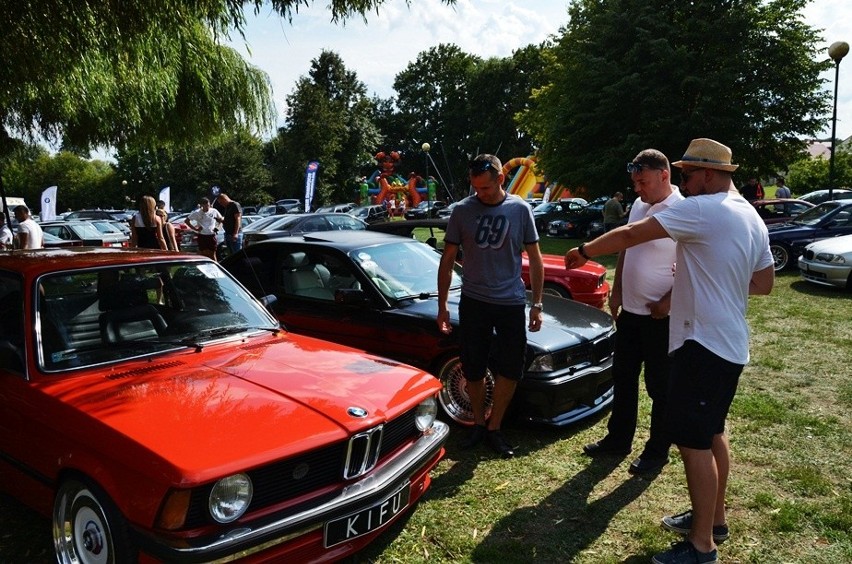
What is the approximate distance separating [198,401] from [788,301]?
366 inches

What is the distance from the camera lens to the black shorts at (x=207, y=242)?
12.2m

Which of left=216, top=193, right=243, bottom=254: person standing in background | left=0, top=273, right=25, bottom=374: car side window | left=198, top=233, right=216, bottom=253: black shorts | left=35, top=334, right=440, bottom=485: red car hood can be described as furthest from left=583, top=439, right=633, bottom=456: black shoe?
left=198, top=233, right=216, bottom=253: black shorts

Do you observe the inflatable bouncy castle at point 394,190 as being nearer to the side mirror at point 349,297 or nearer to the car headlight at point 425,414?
the side mirror at point 349,297

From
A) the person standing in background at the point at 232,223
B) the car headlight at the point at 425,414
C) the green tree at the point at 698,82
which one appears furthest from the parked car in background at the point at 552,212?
the car headlight at the point at 425,414

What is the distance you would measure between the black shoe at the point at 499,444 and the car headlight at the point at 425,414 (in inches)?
34.5

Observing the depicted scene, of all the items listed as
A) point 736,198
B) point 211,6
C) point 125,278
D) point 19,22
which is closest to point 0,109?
point 19,22

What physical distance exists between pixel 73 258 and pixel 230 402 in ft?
5.73

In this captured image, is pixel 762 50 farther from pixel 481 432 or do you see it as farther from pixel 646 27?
pixel 481 432

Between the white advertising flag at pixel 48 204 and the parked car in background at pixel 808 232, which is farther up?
the white advertising flag at pixel 48 204

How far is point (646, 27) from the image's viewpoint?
20.2 metres

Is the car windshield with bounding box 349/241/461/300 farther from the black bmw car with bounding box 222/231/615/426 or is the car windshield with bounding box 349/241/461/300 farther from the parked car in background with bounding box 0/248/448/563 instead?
the parked car in background with bounding box 0/248/448/563

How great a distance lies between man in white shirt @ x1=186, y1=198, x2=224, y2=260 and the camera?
472 inches

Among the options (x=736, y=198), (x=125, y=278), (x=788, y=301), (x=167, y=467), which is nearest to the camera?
(x=167, y=467)

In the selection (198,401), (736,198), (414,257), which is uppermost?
(736,198)
